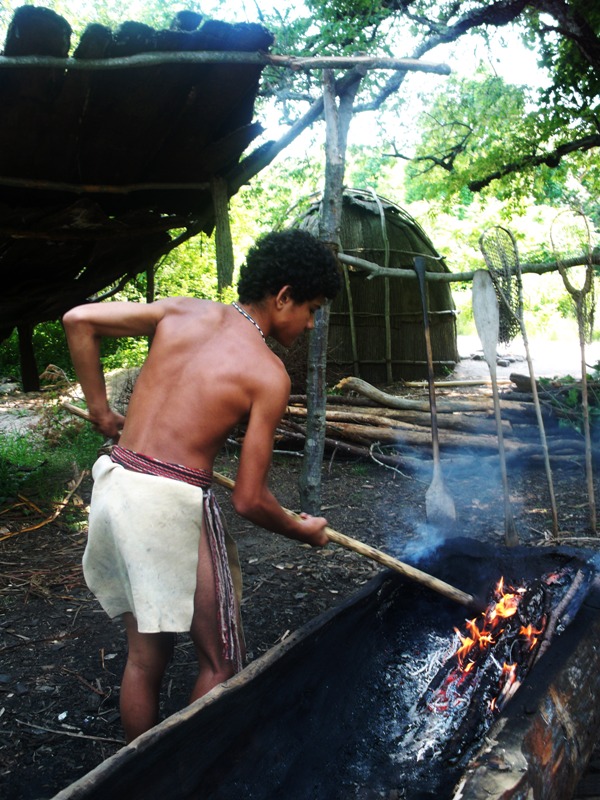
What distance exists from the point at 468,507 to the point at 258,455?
4025 mm

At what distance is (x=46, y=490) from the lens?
5.70 meters

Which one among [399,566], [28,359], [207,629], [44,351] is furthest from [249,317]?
[44,351]

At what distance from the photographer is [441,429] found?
7.11 meters

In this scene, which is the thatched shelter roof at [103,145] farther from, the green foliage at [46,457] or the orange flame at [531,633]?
the orange flame at [531,633]

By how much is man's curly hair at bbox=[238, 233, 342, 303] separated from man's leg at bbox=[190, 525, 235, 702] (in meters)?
0.90

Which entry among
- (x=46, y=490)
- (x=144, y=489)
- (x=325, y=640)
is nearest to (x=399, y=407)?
(x=46, y=490)

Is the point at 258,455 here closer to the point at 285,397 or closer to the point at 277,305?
the point at 285,397

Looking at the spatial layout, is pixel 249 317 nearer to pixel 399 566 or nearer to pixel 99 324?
pixel 99 324

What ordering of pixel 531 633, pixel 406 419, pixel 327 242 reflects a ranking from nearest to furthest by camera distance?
1. pixel 531 633
2. pixel 327 242
3. pixel 406 419

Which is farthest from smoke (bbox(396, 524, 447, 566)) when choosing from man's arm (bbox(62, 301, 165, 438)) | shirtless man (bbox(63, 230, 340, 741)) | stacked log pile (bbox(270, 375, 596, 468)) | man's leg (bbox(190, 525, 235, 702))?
stacked log pile (bbox(270, 375, 596, 468))

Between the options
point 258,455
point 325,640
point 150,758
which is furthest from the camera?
point 325,640

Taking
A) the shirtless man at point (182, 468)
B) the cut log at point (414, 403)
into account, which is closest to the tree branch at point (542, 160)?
the cut log at point (414, 403)

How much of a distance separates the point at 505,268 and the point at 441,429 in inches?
120

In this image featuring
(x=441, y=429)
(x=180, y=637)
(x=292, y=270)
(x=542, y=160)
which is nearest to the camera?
(x=292, y=270)
